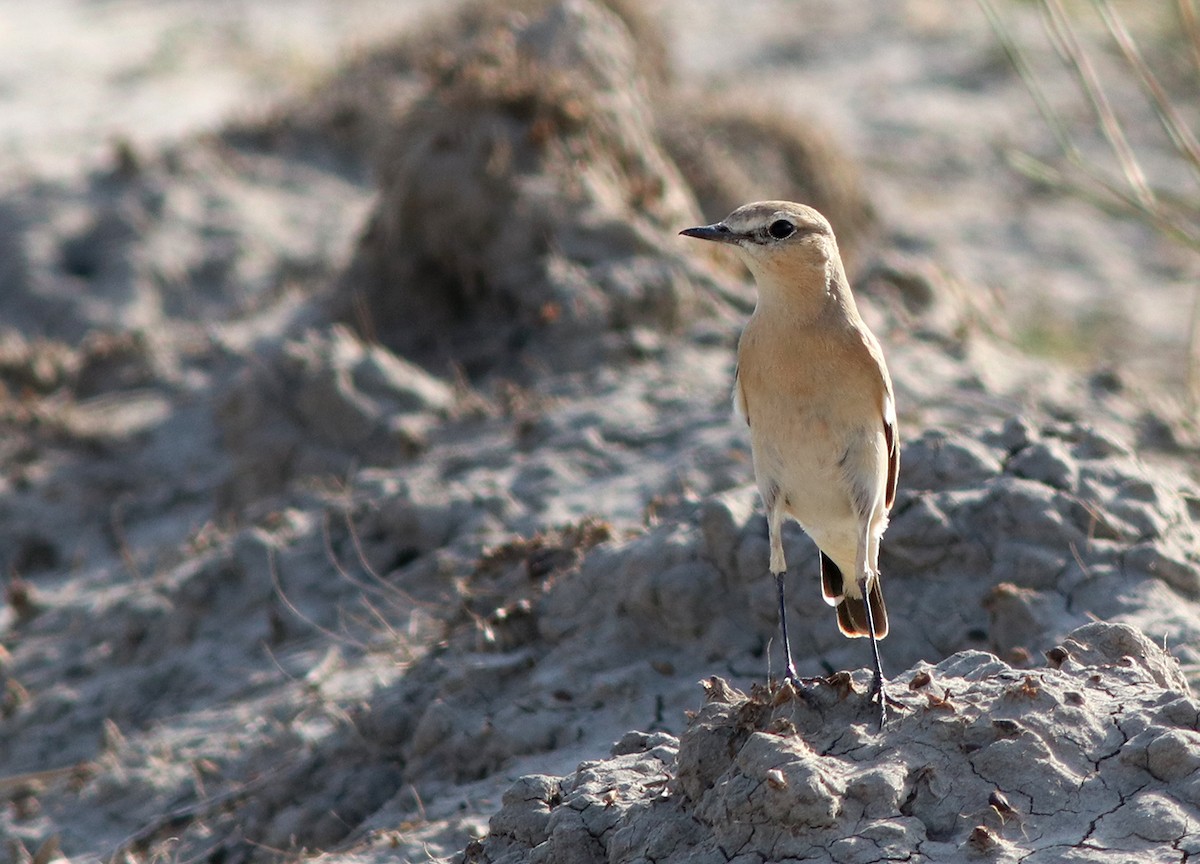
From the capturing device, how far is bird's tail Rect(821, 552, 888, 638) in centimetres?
478

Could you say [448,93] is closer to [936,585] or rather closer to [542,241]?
[542,241]

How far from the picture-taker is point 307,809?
5387 mm

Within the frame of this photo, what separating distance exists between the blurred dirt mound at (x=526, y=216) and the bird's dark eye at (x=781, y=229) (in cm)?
366

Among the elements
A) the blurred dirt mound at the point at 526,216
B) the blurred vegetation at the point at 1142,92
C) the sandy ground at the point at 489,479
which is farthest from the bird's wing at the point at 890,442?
the blurred dirt mound at the point at 526,216

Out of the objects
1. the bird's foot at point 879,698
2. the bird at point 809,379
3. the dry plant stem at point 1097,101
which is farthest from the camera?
the dry plant stem at point 1097,101

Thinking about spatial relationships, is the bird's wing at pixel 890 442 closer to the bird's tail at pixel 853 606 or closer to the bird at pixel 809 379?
the bird at pixel 809 379

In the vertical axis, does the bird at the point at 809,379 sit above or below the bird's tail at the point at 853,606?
above

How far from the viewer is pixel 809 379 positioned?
4.46 meters

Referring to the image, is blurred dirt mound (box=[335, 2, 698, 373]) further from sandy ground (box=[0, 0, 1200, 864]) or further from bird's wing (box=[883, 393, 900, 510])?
bird's wing (box=[883, 393, 900, 510])

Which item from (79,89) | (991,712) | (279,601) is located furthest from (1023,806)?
(79,89)

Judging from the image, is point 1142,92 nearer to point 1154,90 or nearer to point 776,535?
point 1154,90

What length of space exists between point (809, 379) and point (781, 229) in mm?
456

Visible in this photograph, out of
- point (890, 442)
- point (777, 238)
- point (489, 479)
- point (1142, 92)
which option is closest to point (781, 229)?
point (777, 238)

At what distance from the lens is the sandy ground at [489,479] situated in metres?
5.11
